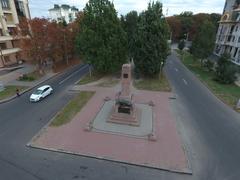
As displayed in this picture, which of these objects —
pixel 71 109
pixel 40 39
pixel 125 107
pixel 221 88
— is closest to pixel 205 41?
pixel 221 88

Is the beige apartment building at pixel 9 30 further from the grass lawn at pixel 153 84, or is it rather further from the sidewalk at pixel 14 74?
the grass lawn at pixel 153 84

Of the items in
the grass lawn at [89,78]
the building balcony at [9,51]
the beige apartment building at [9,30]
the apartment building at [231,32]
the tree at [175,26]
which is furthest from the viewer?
the tree at [175,26]

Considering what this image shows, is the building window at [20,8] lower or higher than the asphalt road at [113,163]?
higher

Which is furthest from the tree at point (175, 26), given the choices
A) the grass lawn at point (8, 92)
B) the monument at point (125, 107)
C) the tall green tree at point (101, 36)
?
the grass lawn at point (8, 92)

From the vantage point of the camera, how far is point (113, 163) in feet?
40.5

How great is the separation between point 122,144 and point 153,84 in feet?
52.3

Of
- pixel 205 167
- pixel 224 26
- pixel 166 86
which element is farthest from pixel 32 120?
pixel 224 26

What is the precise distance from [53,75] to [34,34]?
7894 mm

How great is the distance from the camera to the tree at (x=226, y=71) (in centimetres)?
2842

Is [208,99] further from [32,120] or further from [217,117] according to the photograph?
[32,120]

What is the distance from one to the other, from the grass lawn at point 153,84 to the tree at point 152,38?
243cm

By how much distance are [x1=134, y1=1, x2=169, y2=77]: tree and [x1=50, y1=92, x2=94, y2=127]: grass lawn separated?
423 inches

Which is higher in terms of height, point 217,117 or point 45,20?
point 45,20

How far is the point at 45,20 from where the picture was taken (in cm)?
3017
